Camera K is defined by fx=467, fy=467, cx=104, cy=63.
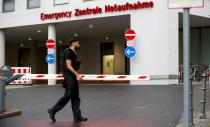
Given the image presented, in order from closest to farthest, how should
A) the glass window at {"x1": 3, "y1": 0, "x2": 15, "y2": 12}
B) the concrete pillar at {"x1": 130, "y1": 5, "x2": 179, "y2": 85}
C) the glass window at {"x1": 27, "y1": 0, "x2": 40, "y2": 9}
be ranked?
the concrete pillar at {"x1": 130, "y1": 5, "x2": 179, "y2": 85}
the glass window at {"x1": 27, "y1": 0, "x2": 40, "y2": 9}
the glass window at {"x1": 3, "y1": 0, "x2": 15, "y2": 12}

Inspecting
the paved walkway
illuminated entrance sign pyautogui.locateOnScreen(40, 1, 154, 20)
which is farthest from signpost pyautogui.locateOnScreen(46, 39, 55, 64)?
the paved walkway

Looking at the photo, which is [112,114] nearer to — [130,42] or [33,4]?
[130,42]

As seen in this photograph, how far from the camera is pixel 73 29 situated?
31.6m

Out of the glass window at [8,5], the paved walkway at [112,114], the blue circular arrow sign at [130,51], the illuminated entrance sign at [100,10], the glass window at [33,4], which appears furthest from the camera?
the glass window at [8,5]

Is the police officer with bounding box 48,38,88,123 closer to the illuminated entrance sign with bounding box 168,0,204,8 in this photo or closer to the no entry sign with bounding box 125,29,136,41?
the illuminated entrance sign with bounding box 168,0,204,8

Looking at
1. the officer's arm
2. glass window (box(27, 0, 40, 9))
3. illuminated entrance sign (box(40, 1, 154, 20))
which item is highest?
glass window (box(27, 0, 40, 9))

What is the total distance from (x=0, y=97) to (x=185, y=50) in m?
5.89

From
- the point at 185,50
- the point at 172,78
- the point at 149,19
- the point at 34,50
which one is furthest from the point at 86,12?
the point at 185,50

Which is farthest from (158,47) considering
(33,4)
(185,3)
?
(185,3)

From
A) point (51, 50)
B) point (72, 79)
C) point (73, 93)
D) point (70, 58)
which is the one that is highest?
point (51, 50)

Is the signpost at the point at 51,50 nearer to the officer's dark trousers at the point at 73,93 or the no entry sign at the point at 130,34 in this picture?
the no entry sign at the point at 130,34

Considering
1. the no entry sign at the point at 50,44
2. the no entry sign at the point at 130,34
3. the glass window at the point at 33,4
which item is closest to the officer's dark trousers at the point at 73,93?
the no entry sign at the point at 130,34

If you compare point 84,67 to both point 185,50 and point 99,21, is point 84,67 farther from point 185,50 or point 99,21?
point 185,50

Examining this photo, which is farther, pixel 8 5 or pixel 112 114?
pixel 8 5
